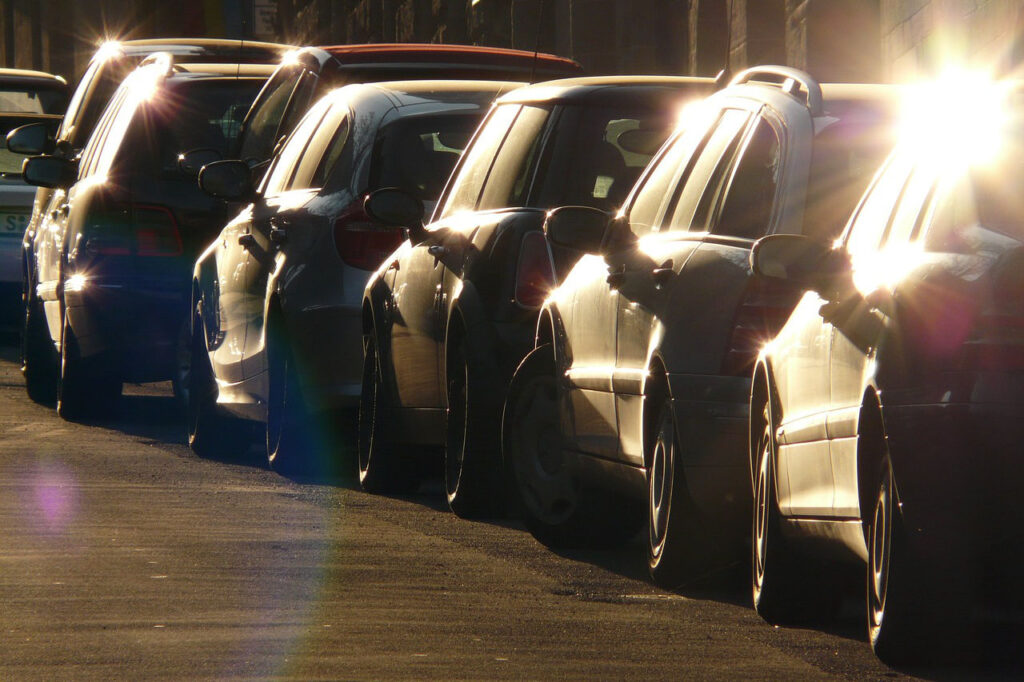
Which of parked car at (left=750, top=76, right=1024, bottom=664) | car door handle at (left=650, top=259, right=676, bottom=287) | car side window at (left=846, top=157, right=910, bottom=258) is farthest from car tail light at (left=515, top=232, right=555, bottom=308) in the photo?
car side window at (left=846, top=157, right=910, bottom=258)

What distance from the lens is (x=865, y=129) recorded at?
7.93 m

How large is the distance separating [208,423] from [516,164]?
3.59 metres

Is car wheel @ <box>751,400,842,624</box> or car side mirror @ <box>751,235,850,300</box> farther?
car wheel @ <box>751,400,842,624</box>

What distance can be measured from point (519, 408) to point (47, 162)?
7326mm

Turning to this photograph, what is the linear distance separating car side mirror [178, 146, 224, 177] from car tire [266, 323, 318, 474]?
5.96 feet

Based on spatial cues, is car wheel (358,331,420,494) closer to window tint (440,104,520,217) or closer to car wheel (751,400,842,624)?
window tint (440,104,520,217)

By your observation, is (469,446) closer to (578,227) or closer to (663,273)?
(578,227)

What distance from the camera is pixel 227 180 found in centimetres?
1287

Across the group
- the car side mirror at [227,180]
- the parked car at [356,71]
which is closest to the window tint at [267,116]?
the parked car at [356,71]

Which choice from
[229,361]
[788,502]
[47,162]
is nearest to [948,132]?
[788,502]

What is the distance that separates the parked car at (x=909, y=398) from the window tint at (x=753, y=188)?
60cm

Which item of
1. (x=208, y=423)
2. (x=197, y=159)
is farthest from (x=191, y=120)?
(x=208, y=423)

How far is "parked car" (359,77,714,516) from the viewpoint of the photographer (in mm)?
9961

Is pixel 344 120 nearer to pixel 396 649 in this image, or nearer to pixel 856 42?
pixel 396 649
